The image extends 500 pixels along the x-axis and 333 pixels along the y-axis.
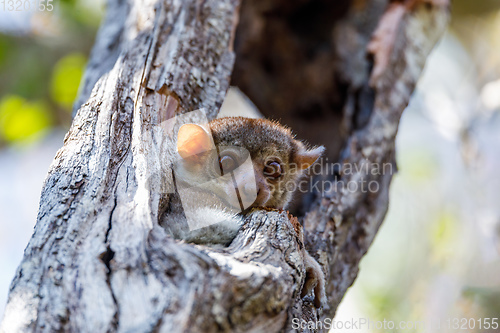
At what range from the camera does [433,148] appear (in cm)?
844

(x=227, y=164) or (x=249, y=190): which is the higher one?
(x=227, y=164)

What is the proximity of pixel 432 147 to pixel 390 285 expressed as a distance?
2860 millimetres

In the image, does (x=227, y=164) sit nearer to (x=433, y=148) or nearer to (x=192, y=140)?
(x=192, y=140)

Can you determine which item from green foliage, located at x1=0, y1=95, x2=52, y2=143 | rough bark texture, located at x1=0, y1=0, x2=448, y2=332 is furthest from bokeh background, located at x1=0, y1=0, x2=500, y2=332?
rough bark texture, located at x1=0, y1=0, x2=448, y2=332

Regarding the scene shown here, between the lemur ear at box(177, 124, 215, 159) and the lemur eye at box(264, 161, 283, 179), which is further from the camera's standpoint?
the lemur eye at box(264, 161, 283, 179)

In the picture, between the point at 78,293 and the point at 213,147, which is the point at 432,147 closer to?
the point at 213,147

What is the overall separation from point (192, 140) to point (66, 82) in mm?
3717

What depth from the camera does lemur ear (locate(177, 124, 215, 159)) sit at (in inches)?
109

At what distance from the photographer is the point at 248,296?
1.72 meters

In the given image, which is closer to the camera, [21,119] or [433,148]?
[21,119]

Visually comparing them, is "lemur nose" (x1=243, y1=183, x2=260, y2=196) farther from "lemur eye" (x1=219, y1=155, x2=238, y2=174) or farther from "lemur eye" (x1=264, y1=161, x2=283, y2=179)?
"lemur eye" (x1=264, y1=161, x2=283, y2=179)

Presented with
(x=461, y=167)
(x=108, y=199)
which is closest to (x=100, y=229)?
(x=108, y=199)

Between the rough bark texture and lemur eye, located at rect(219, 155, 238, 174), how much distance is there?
0.38 m

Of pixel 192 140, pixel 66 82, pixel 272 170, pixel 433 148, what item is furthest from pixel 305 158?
pixel 433 148
